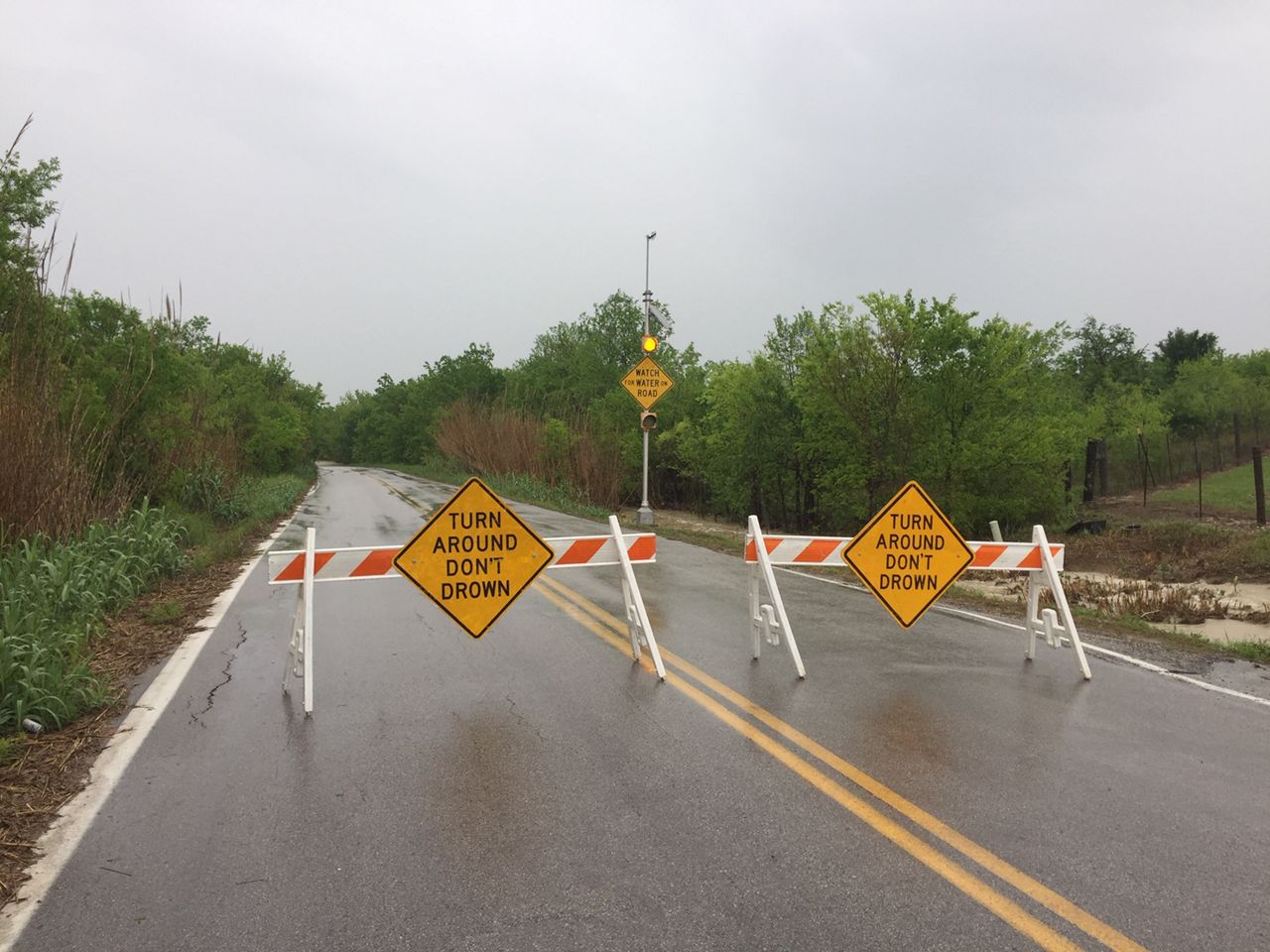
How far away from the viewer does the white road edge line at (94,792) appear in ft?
10.9

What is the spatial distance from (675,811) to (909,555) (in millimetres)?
4132

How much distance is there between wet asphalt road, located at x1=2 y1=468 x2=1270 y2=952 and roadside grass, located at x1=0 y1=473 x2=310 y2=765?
2.49 ft

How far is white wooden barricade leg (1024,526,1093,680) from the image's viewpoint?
6902 millimetres

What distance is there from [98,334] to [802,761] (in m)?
14.0

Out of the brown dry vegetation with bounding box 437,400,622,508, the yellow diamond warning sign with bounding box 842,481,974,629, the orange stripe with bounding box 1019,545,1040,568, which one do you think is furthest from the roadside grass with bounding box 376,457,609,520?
the orange stripe with bounding box 1019,545,1040,568

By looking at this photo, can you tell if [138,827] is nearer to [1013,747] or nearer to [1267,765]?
[1013,747]

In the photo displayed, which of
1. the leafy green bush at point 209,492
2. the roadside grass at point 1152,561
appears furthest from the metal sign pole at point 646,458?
the leafy green bush at point 209,492

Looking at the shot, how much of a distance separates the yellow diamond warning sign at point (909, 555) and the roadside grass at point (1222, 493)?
2005 cm

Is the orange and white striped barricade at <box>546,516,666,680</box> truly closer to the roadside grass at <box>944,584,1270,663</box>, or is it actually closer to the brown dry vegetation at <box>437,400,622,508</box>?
the roadside grass at <box>944,584,1270,663</box>

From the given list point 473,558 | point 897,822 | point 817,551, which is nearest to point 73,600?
point 473,558

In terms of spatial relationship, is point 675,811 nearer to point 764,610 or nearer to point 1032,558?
point 764,610

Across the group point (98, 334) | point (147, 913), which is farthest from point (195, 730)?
point (98, 334)

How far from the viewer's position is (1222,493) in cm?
2970

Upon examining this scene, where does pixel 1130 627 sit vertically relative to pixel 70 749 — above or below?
above
